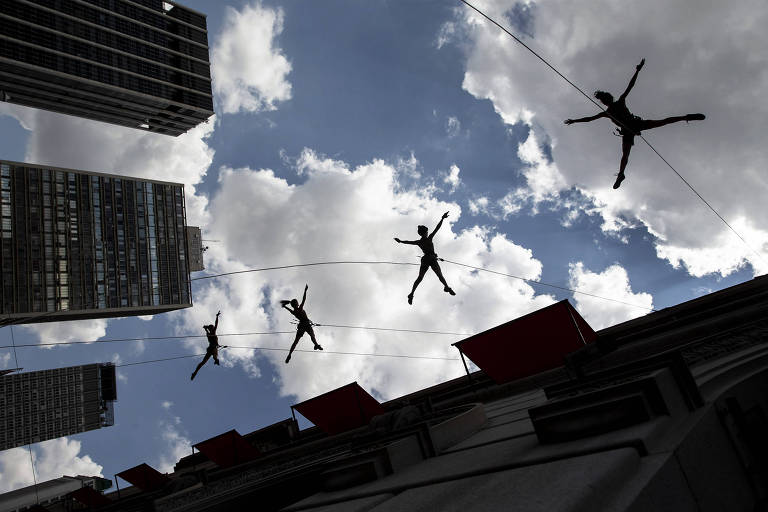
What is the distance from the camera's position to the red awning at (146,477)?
17.1 meters

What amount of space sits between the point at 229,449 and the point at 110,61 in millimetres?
114856

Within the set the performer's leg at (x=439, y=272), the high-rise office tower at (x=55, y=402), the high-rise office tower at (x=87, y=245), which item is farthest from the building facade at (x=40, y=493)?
the performer's leg at (x=439, y=272)

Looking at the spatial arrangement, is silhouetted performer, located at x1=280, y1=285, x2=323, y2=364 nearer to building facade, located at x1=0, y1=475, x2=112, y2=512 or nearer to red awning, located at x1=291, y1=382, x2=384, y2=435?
red awning, located at x1=291, y1=382, x2=384, y2=435

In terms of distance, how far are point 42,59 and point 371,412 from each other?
112899mm

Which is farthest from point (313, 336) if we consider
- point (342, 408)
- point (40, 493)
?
point (40, 493)

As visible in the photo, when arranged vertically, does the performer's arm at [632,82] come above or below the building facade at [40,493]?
above

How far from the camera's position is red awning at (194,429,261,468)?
50.3ft

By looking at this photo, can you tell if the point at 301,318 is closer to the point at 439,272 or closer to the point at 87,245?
the point at 439,272

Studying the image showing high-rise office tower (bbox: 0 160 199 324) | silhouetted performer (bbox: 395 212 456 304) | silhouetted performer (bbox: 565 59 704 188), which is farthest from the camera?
high-rise office tower (bbox: 0 160 199 324)

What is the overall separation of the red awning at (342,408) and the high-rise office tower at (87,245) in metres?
94.6

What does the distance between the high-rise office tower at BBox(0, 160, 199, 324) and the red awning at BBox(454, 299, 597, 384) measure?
329ft

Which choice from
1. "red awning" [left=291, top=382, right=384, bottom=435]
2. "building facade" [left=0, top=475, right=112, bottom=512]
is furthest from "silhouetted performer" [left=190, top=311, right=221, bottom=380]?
"building facade" [left=0, top=475, right=112, bottom=512]

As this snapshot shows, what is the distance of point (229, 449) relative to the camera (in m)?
15.7

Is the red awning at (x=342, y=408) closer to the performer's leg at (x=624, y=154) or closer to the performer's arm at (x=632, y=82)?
the performer's leg at (x=624, y=154)
